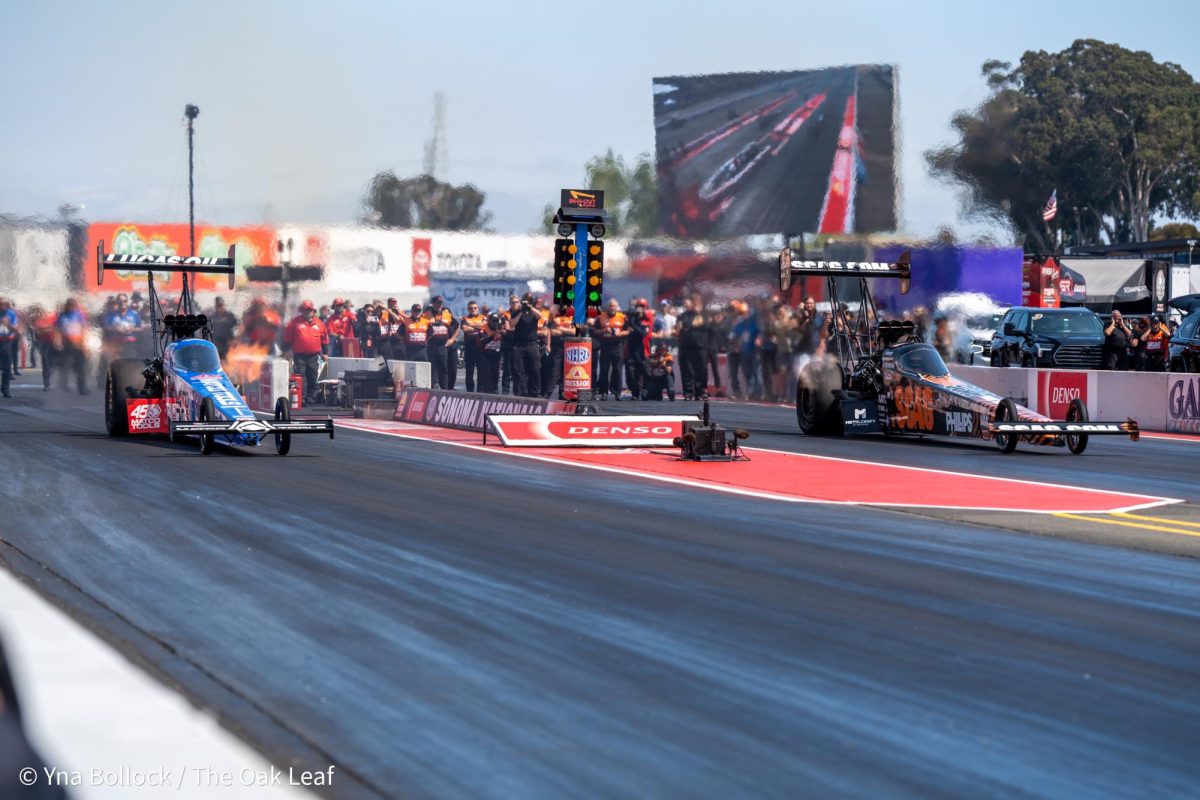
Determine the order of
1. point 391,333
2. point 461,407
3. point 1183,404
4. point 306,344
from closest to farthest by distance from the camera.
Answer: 1. point 461,407
2. point 1183,404
3. point 306,344
4. point 391,333

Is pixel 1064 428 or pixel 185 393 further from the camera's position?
pixel 1064 428

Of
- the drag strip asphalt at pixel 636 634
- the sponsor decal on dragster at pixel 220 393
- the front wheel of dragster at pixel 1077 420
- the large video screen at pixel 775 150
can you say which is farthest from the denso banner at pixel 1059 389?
the large video screen at pixel 775 150

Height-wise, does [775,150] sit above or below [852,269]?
above

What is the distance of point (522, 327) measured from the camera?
99.8 ft

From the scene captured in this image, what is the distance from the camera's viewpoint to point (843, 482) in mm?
15828

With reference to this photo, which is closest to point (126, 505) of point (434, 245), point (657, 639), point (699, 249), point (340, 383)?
point (657, 639)

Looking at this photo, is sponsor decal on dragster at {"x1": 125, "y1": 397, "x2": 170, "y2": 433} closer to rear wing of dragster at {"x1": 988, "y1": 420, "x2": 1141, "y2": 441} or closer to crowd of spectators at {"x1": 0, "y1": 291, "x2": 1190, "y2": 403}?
crowd of spectators at {"x1": 0, "y1": 291, "x2": 1190, "y2": 403}

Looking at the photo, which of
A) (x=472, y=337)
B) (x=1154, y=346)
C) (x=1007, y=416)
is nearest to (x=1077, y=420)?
(x=1007, y=416)

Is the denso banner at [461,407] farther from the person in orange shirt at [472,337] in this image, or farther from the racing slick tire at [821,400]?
the person in orange shirt at [472,337]

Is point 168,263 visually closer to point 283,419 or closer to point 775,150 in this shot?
point 283,419

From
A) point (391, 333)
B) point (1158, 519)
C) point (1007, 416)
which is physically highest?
point (391, 333)

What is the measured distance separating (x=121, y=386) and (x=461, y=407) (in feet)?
18.2

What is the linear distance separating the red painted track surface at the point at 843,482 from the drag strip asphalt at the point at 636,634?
2.44 feet

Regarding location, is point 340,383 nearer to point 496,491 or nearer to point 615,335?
point 615,335
